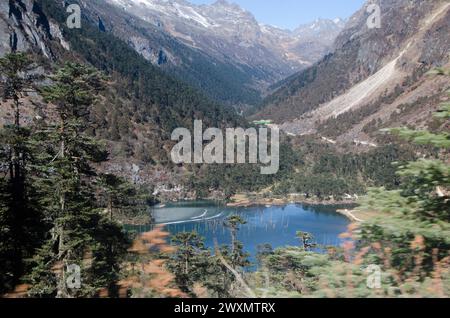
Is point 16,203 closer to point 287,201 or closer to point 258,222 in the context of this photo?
point 258,222

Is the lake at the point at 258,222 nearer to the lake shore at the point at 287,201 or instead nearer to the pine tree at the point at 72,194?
the lake shore at the point at 287,201

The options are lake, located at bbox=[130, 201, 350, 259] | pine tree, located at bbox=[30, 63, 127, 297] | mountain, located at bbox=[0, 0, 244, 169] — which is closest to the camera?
pine tree, located at bbox=[30, 63, 127, 297]

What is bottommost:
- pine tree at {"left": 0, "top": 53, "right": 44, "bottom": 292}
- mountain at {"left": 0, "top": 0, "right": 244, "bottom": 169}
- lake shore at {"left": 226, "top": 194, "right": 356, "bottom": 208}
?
lake shore at {"left": 226, "top": 194, "right": 356, "bottom": 208}

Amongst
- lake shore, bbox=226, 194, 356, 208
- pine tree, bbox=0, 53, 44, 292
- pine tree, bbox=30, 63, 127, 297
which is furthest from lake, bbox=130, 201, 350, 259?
pine tree, bbox=30, 63, 127, 297

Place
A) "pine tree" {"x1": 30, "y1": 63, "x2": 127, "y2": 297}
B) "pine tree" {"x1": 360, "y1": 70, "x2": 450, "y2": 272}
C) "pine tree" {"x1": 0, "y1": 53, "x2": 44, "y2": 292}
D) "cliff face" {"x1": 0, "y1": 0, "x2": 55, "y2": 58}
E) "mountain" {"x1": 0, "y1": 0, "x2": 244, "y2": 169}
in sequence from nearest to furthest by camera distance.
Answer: "pine tree" {"x1": 360, "y1": 70, "x2": 450, "y2": 272}
"pine tree" {"x1": 30, "y1": 63, "x2": 127, "y2": 297}
"pine tree" {"x1": 0, "y1": 53, "x2": 44, "y2": 292}
"cliff face" {"x1": 0, "y1": 0, "x2": 55, "y2": 58}
"mountain" {"x1": 0, "y1": 0, "x2": 244, "y2": 169}

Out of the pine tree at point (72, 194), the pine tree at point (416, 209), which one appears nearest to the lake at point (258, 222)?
the pine tree at point (72, 194)

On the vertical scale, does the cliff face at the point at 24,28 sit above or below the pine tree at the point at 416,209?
above

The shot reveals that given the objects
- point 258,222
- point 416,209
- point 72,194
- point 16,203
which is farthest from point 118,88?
point 416,209

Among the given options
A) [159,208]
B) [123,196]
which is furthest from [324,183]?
[123,196]

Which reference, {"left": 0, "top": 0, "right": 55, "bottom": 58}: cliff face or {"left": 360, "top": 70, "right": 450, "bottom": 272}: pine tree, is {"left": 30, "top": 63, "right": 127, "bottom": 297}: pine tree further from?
{"left": 0, "top": 0, "right": 55, "bottom": 58}: cliff face
